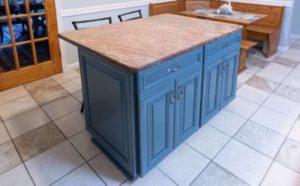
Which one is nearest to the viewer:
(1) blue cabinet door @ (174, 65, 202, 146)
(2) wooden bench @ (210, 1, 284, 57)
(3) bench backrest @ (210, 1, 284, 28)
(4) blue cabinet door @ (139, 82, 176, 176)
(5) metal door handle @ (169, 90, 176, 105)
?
(4) blue cabinet door @ (139, 82, 176, 176)

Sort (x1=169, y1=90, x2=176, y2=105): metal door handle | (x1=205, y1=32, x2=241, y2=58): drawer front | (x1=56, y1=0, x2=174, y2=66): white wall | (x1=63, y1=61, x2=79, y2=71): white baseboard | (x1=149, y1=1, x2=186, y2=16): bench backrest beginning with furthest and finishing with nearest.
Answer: (x1=149, y1=1, x2=186, y2=16): bench backrest < (x1=63, y1=61, x2=79, y2=71): white baseboard < (x1=56, y1=0, x2=174, y2=66): white wall < (x1=205, y1=32, x2=241, y2=58): drawer front < (x1=169, y1=90, x2=176, y2=105): metal door handle

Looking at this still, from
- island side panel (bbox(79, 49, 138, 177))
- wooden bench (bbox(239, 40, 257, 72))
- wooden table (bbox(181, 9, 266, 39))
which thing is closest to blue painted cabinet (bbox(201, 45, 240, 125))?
island side panel (bbox(79, 49, 138, 177))

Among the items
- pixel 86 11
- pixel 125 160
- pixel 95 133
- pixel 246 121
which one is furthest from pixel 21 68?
pixel 246 121

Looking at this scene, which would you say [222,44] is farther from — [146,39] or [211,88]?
[146,39]

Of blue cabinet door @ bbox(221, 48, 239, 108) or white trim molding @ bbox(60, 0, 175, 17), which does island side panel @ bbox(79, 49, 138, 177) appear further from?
white trim molding @ bbox(60, 0, 175, 17)

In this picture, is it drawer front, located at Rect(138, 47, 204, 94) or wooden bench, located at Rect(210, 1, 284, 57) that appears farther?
wooden bench, located at Rect(210, 1, 284, 57)

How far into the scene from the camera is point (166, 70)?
1.63 m

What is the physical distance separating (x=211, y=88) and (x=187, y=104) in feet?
1.28

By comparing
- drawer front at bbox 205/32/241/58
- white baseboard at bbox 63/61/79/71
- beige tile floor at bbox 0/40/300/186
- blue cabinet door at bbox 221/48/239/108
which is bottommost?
beige tile floor at bbox 0/40/300/186

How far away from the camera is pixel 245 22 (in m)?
3.35

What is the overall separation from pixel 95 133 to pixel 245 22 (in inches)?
98.7

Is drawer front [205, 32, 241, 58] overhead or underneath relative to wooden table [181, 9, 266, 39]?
underneath

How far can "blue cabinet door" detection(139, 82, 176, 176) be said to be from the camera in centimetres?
159

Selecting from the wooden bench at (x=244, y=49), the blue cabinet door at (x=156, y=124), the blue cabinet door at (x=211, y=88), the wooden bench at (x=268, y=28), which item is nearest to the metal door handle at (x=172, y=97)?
the blue cabinet door at (x=156, y=124)
